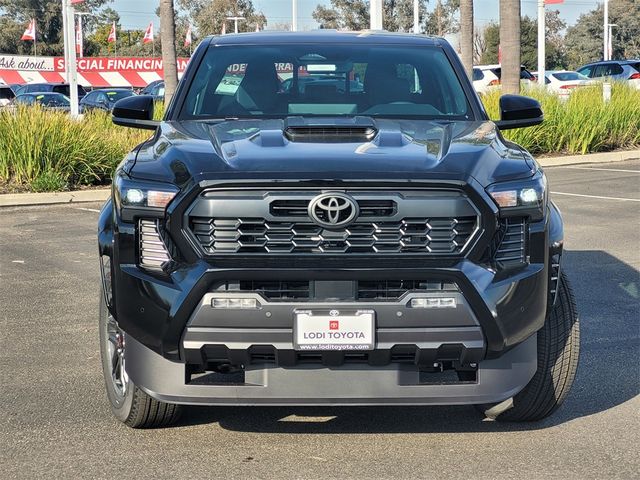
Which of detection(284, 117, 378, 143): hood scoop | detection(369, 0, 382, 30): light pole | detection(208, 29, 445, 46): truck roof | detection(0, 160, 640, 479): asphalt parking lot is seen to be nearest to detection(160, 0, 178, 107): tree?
detection(369, 0, 382, 30): light pole

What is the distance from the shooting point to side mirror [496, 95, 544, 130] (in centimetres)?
591

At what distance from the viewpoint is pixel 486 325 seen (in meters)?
4.32

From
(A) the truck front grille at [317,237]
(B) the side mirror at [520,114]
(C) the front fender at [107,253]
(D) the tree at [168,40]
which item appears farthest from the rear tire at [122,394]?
(D) the tree at [168,40]

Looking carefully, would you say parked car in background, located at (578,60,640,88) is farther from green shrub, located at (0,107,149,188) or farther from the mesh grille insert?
the mesh grille insert

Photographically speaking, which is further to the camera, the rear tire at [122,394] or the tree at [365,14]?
the tree at [365,14]

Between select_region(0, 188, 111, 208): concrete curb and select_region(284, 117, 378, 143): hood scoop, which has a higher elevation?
select_region(284, 117, 378, 143): hood scoop

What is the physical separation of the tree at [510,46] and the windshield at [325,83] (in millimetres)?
14474

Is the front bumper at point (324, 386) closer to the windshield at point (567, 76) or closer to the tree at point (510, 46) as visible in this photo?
the tree at point (510, 46)

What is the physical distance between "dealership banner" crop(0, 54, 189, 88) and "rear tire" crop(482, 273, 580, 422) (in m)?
47.4

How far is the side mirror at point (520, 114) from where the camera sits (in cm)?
591

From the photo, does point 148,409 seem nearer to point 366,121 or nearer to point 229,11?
point 366,121

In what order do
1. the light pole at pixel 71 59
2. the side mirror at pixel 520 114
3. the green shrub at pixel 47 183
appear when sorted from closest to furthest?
the side mirror at pixel 520 114 → the green shrub at pixel 47 183 → the light pole at pixel 71 59

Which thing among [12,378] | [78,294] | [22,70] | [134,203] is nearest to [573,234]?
[78,294]

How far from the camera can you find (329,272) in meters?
4.28
